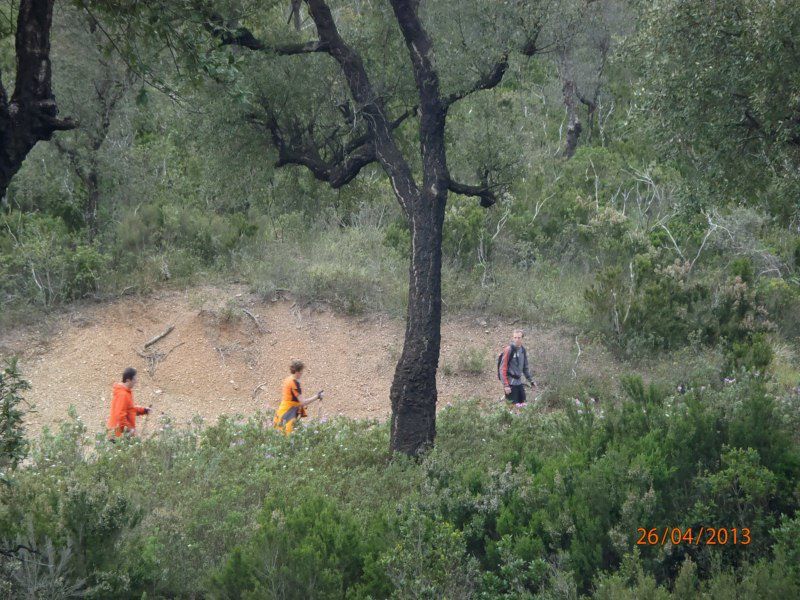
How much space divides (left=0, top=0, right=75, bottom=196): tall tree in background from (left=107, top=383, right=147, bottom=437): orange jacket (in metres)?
5.04

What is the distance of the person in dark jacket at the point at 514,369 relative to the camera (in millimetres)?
12156

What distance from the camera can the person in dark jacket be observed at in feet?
39.9

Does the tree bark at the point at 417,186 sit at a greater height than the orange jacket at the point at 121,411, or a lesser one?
greater

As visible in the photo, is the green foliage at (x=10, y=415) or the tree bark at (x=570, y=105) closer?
the green foliage at (x=10, y=415)

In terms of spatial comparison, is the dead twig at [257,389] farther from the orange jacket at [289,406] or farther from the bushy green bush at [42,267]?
the bushy green bush at [42,267]

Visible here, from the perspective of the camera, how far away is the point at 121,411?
10.4m

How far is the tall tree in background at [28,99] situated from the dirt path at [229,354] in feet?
24.7

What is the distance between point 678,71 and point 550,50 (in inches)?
91.4

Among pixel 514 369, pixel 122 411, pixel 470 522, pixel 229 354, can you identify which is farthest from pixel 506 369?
pixel 470 522

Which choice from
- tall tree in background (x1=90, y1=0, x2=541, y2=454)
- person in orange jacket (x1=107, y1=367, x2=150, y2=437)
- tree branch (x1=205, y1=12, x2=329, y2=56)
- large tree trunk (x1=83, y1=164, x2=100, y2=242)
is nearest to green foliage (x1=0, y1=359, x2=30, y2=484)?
tall tree in background (x1=90, y1=0, x2=541, y2=454)

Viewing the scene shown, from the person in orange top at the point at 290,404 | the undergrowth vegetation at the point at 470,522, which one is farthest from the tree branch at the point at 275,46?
the undergrowth vegetation at the point at 470,522

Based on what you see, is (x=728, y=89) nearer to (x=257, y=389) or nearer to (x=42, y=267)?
(x=257, y=389)

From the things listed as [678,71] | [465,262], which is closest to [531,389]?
[465,262]

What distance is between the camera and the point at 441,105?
31.7 ft
